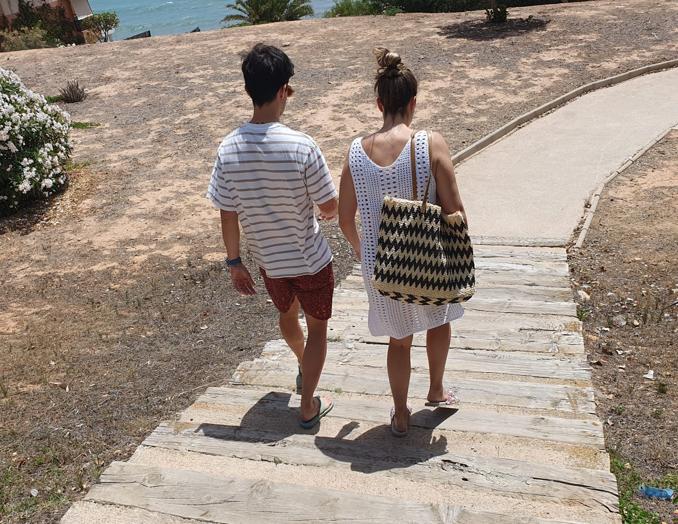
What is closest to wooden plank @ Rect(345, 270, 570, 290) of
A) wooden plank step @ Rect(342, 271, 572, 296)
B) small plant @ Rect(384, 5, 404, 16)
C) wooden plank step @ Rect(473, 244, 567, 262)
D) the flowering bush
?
wooden plank step @ Rect(342, 271, 572, 296)

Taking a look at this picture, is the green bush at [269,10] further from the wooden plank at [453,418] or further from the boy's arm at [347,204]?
the boy's arm at [347,204]

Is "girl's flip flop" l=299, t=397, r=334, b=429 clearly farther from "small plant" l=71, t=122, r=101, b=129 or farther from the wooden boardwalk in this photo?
"small plant" l=71, t=122, r=101, b=129

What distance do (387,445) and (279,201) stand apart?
123cm

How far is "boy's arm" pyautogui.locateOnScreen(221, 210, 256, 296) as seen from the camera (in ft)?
11.4

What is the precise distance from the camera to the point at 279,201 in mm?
3326

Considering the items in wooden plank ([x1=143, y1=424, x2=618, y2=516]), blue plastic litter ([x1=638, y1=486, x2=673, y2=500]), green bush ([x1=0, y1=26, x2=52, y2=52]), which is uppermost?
green bush ([x1=0, y1=26, x2=52, y2=52])

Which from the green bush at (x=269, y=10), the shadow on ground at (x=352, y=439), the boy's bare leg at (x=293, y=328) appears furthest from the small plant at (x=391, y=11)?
the shadow on ground at (x=352, y=439)

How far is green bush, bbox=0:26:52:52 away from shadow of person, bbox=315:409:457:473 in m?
27.4

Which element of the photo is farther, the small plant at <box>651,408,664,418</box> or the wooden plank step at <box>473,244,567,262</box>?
the wooden plank step at <box>473,244,567,262</box>

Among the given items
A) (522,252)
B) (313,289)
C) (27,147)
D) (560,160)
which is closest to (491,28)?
(560,160)

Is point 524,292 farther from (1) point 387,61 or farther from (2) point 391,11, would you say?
(2) point 391,11

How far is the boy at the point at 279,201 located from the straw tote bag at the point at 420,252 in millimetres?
423

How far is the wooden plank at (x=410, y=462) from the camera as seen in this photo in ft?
8.93

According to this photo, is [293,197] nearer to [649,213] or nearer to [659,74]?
[649,213]
